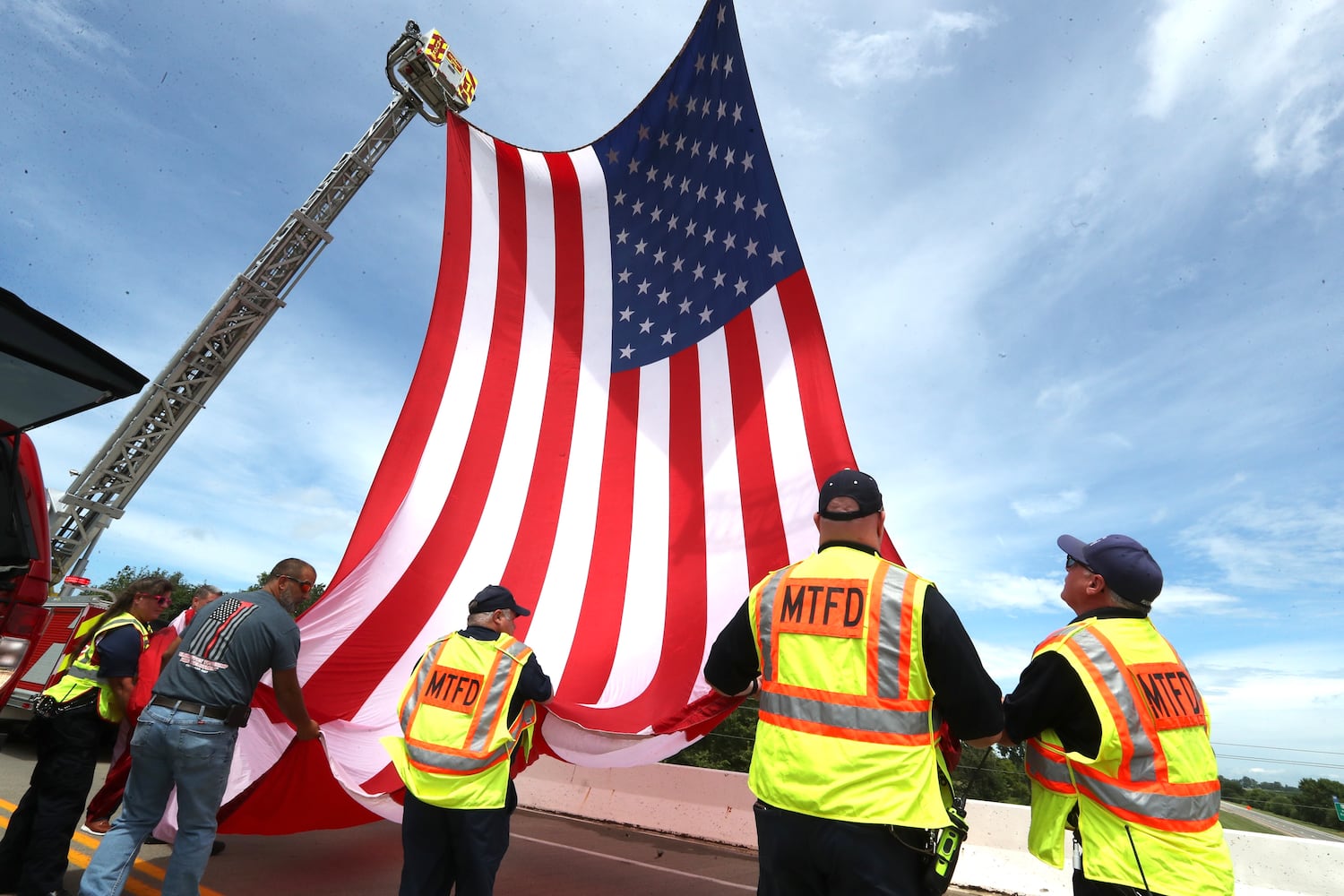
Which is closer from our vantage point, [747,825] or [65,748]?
[65,748]

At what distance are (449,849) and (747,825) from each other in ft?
13.0

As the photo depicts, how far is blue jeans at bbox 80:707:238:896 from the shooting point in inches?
112

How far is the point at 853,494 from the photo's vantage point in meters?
2.03

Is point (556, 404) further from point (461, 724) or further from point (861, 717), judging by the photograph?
point (861, 717)

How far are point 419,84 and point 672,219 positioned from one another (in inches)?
546

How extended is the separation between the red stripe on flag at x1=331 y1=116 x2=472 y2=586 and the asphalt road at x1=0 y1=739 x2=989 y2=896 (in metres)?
1.69

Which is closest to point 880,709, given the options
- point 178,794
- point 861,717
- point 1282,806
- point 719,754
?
point 861,717

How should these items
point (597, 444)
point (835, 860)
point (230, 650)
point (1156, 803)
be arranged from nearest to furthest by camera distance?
point (835, 860), point (1156, 803), point (230, 650), point (597, 444)

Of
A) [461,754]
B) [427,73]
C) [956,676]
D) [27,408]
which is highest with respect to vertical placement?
[427,73]

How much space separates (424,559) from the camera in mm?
4520

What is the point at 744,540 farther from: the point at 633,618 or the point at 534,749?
the point at 534,749

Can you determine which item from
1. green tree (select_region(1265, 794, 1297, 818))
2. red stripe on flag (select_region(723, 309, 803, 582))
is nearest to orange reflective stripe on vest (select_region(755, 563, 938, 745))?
red stripe on flag (select_region(723, 309, 803, 582))

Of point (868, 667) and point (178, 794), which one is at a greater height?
point (868, 667)

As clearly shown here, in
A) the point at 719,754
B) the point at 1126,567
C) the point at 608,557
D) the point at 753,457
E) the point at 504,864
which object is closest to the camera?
the point at 1126,567
